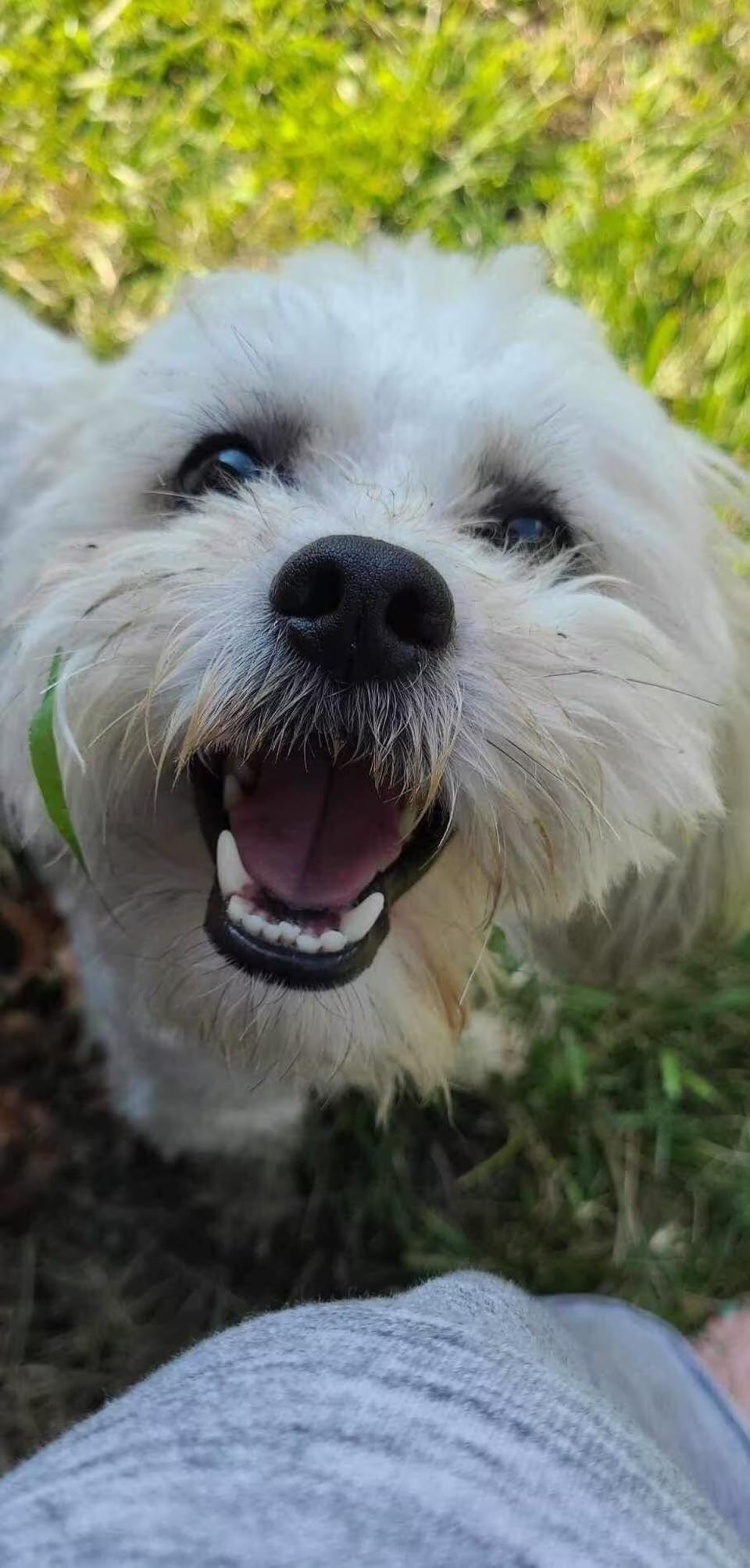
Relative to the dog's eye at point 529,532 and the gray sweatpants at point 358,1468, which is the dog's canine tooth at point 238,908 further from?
the dog's eye at point 529,532

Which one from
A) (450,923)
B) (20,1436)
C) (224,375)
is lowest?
(20,1436)

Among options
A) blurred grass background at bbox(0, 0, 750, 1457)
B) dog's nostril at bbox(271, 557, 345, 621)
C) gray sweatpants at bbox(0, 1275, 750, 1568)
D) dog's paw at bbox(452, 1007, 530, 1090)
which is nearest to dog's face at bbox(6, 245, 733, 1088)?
dog's nostril at bbox(271, 557, 345, 621)

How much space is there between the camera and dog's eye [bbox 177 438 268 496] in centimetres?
149

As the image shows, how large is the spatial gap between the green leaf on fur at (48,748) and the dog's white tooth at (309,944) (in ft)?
1.07

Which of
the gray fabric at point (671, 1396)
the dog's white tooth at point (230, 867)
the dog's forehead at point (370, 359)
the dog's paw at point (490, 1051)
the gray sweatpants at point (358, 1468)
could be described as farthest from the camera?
the dog's paw at point (490, 1051)

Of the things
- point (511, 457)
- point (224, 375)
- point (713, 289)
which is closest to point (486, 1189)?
point (511, 457)

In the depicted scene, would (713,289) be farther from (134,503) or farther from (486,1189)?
(486,1189)

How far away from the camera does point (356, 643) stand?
1168 mm

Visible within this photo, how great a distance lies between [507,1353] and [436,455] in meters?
1.02

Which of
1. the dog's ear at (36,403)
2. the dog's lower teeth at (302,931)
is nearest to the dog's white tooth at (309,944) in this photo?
the dog's lower teeth at (302,931)

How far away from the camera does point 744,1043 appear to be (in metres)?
2.45

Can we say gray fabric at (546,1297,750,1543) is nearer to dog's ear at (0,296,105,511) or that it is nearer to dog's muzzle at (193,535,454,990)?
dog's muzzle at (193,535,454,990)

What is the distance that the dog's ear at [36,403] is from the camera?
158 centimetres

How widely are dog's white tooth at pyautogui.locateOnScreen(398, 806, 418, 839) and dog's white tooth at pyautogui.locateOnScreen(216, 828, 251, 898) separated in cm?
19
